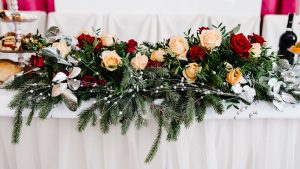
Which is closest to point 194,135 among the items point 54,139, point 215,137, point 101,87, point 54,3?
point 215,137

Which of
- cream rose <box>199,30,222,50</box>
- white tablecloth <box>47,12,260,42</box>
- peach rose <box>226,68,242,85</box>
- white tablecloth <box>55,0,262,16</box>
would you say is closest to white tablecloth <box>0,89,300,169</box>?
peach rose <box>226,68,242,85</box>

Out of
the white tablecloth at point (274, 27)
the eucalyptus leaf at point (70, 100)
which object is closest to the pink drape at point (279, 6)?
the white tablecloth at point (274, 27)

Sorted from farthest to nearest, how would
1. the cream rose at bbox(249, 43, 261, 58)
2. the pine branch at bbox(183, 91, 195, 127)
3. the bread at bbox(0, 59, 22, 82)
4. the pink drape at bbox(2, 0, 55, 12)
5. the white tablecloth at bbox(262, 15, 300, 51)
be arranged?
the pink drape at bbox(2, 0, 55, 12) → the white tablecloth at bbox(262, 15, 300, 51) → the bread at bbox(0, 59, 22, 82) → the cream rose at bbox(249, 43, 261, 58) → the pine branch at bbox(183, 91, 195, 127)

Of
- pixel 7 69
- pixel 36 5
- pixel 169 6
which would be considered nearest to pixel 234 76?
pixel 7 69

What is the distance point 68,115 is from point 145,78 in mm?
242

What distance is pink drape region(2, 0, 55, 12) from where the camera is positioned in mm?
2568

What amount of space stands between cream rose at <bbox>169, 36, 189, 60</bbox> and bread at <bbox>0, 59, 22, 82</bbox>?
58 centimetres

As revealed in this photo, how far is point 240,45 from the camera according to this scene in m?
0.85

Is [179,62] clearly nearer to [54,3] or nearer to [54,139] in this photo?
[54,139]

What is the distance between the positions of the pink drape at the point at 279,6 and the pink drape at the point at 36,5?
1.79 meters

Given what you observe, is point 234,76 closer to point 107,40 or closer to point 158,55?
point 158,55

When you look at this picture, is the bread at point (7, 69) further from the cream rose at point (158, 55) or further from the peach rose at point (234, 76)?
the peach rose at point (234, 76)

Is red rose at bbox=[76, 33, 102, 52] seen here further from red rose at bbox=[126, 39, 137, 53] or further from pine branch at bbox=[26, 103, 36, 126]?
pine branch at bbox=[26, 103, 36, 126]

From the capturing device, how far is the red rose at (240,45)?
33.5 inches
